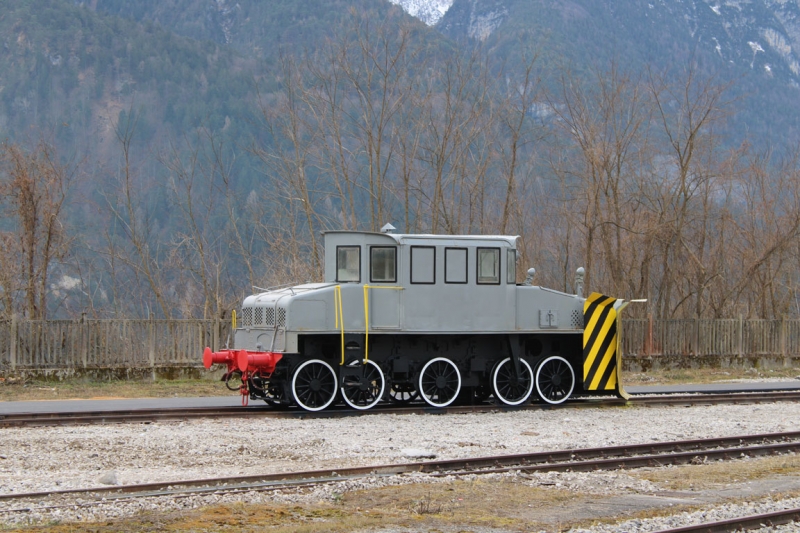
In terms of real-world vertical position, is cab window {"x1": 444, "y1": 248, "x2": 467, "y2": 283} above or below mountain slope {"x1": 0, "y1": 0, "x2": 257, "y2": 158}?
below

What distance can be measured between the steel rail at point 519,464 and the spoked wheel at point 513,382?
513 cm

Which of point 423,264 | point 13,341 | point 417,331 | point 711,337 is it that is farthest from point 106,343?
point 711,337

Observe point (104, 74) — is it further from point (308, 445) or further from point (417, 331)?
point (308, 445)

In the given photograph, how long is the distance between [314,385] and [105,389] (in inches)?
308

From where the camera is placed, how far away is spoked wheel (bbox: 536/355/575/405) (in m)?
18.6

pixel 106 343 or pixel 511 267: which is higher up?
pixel 511 267

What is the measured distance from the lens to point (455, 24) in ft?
575

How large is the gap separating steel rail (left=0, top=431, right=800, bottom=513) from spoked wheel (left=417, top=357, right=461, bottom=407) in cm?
551

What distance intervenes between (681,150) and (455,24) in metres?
148

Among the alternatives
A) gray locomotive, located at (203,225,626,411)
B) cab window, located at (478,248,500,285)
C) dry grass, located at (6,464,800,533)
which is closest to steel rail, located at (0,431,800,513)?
dry grass, located at (6,464,800,533)

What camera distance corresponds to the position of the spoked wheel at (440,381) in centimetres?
1767

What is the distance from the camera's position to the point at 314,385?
55.0 feet

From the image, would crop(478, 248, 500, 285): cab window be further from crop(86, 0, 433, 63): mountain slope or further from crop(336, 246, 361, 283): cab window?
crop(86, 0, 433, 63): mountain slope

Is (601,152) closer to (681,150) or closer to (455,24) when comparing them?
(681,150)
